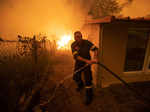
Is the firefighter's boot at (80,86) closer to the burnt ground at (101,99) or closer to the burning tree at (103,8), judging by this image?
the burnt ground at (101,99)

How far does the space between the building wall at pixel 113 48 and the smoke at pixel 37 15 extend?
507 inches

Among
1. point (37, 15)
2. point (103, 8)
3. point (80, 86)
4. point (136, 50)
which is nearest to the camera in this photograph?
point (80, 86)

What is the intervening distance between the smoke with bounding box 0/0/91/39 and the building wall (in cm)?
1288

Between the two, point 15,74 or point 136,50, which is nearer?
point 15,74

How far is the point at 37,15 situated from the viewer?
17.0 meters

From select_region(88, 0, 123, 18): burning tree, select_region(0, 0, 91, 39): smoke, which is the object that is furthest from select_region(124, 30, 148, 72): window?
select_region(0, 0, 91, 39): smoke

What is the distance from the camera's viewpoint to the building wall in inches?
132

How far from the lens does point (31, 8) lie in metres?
17.0

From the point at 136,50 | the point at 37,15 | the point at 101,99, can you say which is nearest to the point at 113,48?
the point at 136,50

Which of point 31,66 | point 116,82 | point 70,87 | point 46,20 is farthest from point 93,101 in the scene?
point 46,20

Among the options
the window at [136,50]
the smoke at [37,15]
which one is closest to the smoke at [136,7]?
the smoke at [37,15]

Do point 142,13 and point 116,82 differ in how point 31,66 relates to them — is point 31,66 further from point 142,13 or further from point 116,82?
point 142,13

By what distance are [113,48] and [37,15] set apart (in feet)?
55.7

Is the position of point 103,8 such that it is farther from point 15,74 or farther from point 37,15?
point 15,74
